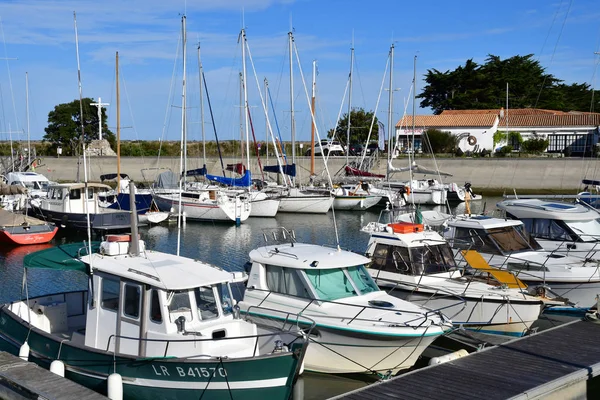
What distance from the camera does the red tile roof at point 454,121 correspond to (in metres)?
71.9

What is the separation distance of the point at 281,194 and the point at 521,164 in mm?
22790

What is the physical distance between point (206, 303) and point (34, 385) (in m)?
3.09

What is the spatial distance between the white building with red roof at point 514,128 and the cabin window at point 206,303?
57.9 meters

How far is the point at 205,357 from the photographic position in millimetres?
11695

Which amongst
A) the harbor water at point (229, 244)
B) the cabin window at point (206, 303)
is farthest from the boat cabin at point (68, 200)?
the cabin window at point (206, 303)

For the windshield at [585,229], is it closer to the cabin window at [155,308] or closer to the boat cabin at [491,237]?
the boat cabin at [491,237]

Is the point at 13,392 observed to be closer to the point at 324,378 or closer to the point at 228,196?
the point at 324,378

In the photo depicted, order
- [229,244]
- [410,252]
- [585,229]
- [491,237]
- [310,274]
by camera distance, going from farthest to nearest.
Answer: [229,244]
[585,229]
[491,237]
[410,252]
[310,274]

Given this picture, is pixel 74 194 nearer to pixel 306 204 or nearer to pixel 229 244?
pixel 229 244

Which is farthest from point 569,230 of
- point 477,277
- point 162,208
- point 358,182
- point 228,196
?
point 358,182

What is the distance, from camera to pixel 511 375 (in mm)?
12328

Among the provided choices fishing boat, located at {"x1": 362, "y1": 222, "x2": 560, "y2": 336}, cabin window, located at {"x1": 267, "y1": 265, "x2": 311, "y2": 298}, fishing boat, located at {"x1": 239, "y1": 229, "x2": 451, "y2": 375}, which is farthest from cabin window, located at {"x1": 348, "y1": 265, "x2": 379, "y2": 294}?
fishing boat, located at {"x1": 362, "y1": 222, "x2": 560, "y2": 336}

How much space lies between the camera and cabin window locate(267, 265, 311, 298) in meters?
14.9

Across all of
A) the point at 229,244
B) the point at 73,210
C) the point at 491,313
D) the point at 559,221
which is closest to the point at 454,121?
the point at 229,244
